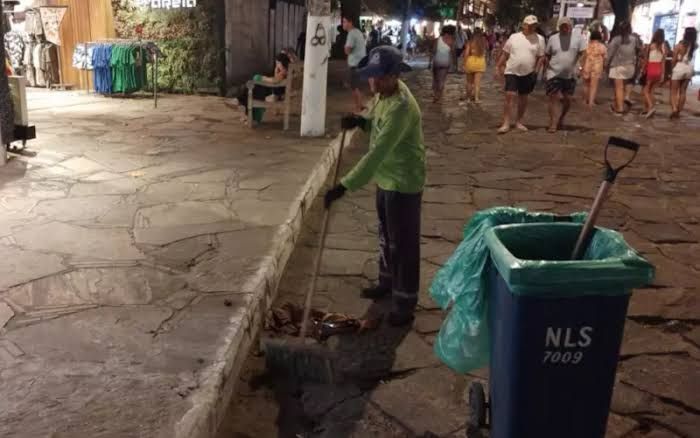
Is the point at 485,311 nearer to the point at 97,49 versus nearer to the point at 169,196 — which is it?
the point at 169,196

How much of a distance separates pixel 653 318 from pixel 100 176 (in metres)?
6.17

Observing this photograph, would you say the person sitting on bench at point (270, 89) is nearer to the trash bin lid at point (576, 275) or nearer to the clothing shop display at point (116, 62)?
the clothing shop display at point (116, 62)

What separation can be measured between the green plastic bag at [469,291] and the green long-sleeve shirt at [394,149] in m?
1.02

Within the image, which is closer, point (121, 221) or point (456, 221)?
point (121, 221)

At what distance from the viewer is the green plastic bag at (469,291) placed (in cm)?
305

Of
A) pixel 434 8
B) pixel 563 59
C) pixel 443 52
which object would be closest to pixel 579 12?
pixel 443 52

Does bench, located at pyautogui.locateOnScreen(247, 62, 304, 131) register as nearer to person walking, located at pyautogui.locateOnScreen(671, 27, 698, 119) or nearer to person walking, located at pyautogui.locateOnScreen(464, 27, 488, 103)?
person walking, located at pyautogui.locateOnScreen(464, 27, 488, 103)

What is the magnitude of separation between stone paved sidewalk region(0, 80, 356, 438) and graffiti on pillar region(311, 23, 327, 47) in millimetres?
1601

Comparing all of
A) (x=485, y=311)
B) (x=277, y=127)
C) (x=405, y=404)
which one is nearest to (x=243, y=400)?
(x=405, y=404)

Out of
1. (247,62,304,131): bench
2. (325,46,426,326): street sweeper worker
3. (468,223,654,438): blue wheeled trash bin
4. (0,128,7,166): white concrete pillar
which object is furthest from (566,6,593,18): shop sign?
(468,223,654,438): blue wheeled trash bin

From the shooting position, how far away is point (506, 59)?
12.4 meters

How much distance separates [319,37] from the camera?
10.3 m

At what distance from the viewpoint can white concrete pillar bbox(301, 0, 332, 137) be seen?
1024 centimetres

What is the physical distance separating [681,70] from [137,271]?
12943 millimetres
